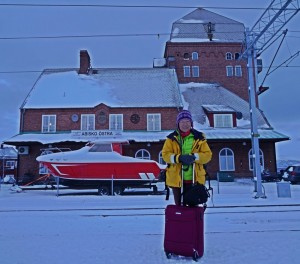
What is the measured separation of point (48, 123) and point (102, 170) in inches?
525

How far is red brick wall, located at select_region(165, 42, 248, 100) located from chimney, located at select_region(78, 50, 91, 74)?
10464 mm

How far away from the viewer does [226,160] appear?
27875 mm

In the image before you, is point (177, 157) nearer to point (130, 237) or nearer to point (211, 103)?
point (130, 237)

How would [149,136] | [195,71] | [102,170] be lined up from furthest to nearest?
[195,71]
[149,136]
[102,170]

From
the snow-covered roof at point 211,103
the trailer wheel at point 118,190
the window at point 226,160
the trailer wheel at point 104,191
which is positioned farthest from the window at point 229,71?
the trailer wheel at point 104,191

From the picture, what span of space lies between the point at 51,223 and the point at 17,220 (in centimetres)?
108

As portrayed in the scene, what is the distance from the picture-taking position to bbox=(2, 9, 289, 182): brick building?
27.0 meters

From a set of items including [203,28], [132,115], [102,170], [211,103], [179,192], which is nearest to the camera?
[179,192]

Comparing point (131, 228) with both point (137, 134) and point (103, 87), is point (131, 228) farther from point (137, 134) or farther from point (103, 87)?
point (103, 87)

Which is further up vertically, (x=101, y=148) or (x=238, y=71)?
(x=238, y=71)

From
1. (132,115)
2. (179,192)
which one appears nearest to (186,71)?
(132,115)

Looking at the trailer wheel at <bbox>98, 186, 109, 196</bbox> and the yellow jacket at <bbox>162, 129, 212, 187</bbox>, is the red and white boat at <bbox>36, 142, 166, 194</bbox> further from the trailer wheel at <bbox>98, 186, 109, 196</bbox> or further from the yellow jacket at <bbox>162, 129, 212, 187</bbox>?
the yellow jacket at <bbox>162, 129, 212, 187</bbox>

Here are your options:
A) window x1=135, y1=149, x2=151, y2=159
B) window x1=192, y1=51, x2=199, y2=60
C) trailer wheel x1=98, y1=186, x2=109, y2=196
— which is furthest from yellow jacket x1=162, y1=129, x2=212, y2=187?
window x1=192, y1=51, x2=199, y2=60

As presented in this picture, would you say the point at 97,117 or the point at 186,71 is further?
the point at 186,71
